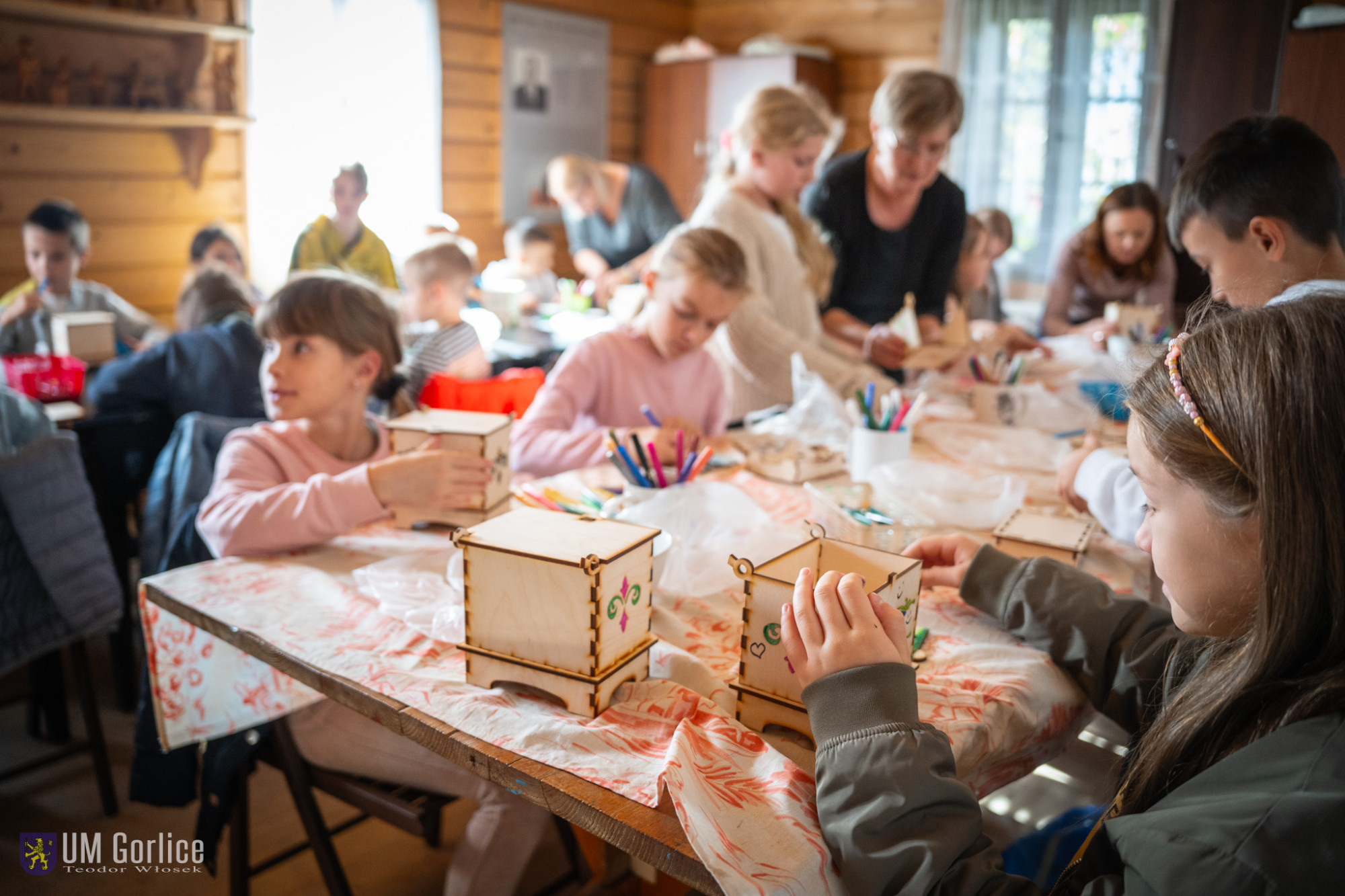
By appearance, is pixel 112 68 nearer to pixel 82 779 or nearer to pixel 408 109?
pixel 408 109

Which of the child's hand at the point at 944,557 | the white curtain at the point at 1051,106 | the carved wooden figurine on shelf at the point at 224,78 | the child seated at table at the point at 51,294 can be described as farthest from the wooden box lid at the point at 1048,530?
the white curtain at the point at 1051,106

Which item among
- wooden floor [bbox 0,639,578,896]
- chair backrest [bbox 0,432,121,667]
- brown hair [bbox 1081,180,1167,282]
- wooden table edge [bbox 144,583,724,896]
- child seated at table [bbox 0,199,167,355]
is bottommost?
wooden floor [bbox 0,639,578,896]

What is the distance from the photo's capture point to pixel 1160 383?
733 millimetres

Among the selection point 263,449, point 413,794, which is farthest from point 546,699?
point 263,449

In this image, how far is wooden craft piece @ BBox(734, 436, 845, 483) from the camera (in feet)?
5.29

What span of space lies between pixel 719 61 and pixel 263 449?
16.1 ft

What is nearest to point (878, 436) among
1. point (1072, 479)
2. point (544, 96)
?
point (1072, 479)

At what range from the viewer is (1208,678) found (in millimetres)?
705

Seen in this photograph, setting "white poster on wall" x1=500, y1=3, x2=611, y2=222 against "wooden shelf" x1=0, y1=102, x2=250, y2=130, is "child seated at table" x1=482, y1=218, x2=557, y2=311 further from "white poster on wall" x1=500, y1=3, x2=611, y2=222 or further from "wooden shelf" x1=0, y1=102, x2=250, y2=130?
"wooden shelf" x1=0, y1=102, x2=250, y2=130

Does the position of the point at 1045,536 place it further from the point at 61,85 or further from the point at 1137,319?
the point at 61,85

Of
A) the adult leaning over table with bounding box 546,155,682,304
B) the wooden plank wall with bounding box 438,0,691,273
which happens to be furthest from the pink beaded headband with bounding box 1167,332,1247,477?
the wooden plank wall with bounding box 438,0,691,273

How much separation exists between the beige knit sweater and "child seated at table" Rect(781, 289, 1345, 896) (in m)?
1.46

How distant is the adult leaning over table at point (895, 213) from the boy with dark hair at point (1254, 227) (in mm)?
876

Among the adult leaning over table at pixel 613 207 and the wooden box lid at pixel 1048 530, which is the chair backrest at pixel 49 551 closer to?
the wooden box lid at pixel 1048 530
